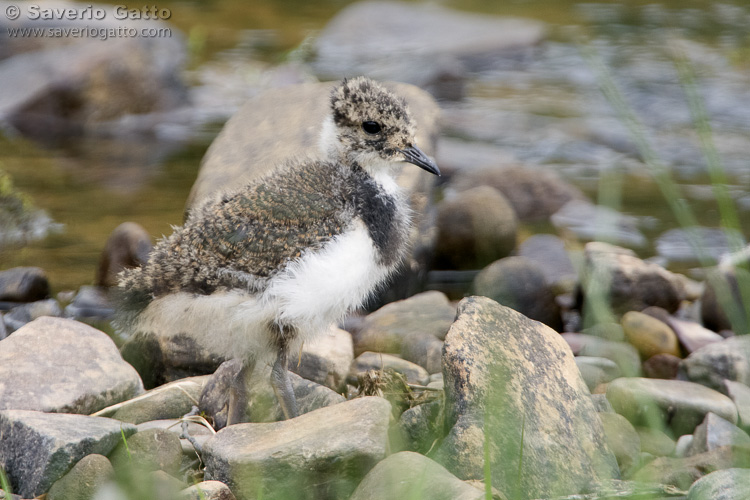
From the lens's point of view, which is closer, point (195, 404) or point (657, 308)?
point (195, 404)

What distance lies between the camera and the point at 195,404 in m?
3.82

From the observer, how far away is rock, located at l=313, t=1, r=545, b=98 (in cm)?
1044

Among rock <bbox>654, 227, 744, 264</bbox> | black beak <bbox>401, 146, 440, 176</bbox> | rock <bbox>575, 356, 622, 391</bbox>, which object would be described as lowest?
rock <bbox>654, 227, 744, 264</bbox>

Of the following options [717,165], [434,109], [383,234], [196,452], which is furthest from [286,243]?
[434,109]

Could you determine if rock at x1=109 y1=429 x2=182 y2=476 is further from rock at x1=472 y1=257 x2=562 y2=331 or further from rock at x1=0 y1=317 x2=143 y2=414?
rock at x1=472 y1=257 x2=562 y2=331

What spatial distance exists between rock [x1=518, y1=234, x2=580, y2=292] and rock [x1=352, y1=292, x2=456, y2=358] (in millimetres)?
1124

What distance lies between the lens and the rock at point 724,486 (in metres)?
2.64

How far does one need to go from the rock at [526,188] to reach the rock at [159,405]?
11.7ft

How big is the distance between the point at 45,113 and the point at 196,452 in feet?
20.9

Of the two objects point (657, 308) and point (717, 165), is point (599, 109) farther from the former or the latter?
point (717, 165)

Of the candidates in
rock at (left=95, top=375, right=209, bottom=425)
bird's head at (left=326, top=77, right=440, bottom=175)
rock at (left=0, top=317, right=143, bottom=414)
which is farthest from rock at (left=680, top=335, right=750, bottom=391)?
rock at (left=0, top=317, right=143, bottom=414)

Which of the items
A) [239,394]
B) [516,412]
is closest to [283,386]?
[239,394]

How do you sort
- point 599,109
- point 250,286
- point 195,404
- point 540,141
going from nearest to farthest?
point 250,286 → point 195,404 → point 540,141 → point 599,109

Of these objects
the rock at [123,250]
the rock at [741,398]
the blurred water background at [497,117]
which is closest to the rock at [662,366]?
the rock at [741,398]
